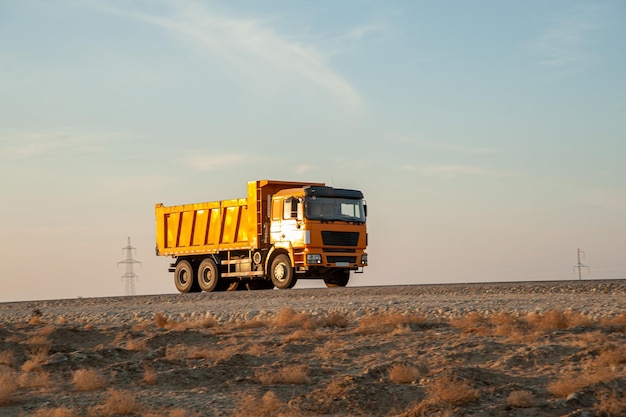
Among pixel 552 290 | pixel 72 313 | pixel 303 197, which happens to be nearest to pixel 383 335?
pixel 552 290

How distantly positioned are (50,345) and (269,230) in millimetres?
16116

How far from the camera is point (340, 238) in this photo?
32656 mm

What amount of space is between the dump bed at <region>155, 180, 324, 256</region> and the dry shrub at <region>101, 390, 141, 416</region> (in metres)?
21.4

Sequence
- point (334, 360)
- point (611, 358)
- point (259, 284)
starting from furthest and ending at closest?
1. point (259, 284)
2. point (334, 360)
3. point (611, 358)

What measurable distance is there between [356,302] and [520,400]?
11543 mm

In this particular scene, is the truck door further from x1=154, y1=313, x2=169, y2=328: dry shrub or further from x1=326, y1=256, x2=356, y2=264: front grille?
x1=154, y1=313, x2=169, y2=328: dry shrub

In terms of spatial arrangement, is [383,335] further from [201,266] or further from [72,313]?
[201,266]

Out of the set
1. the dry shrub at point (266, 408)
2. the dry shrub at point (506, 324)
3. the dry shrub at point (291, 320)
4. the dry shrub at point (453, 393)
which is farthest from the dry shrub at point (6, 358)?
the dry shrub at point (506, 324)

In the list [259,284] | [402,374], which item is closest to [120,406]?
[402,374]

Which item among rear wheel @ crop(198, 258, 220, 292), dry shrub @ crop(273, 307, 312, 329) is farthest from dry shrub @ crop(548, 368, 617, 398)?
rear wheel @ crop(198, 258, 220, 292)

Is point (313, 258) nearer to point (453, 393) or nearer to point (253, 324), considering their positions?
point (253, 324)

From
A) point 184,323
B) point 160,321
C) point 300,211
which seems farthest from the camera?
point 300,211

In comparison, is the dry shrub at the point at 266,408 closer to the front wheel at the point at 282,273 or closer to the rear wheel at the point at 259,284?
the front wheel at the point at 282,273

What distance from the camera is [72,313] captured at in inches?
1046
